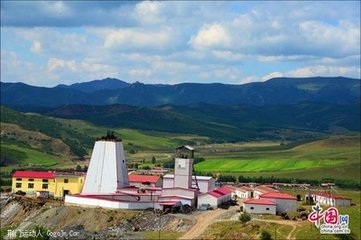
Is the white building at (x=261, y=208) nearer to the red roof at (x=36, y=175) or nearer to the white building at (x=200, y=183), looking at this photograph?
the white building at (x=200, y=183)

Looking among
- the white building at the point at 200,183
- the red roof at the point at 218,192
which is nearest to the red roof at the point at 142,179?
the white building at the point at 200,183

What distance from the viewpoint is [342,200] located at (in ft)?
265

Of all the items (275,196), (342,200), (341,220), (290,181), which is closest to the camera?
(341,220)

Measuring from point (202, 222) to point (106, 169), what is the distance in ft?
59.4

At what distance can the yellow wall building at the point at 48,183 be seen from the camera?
91000mm

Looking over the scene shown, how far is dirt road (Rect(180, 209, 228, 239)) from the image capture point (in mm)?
64500

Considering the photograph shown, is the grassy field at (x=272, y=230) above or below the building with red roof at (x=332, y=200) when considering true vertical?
below

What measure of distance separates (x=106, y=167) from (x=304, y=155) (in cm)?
11572

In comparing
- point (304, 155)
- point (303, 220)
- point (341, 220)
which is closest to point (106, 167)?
point (303, 220)

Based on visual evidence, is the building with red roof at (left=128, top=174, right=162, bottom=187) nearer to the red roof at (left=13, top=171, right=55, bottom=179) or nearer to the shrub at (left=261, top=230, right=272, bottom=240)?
the red roof at (left=13, top=171, right=55, bottom=179)

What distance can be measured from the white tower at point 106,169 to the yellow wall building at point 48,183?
28.8 feet

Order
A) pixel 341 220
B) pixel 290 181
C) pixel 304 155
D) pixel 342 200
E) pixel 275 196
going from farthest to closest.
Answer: pixel 304 155 → pixel 290 181 → pixel 342 200 → pixel 275 196 → pixel 341 220

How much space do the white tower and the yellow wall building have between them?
8783 mm

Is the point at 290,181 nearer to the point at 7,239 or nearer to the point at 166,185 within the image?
the point at 166,185
